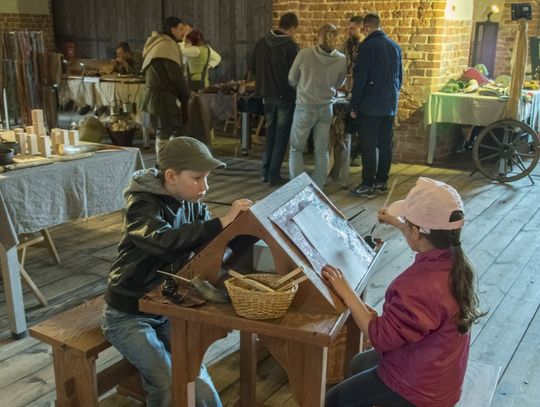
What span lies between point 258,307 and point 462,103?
537cm

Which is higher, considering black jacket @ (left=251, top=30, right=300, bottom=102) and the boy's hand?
black jacket @ (left=251, top=30, right=300, bottom=102)

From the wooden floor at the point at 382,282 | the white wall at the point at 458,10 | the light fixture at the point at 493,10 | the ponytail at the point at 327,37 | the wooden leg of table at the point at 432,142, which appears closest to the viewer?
the wooden floor at the point at 382,282

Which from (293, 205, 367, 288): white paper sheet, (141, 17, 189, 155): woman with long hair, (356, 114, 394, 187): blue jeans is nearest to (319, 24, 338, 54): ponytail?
(356, 114, 394, 187): blue jeans

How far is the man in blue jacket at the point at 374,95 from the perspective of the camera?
503cm

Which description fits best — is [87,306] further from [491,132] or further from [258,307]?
[491,132]

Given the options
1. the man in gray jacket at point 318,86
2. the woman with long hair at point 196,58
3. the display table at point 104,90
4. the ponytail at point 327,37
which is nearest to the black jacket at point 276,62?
the man in gray jacket at point 318,86

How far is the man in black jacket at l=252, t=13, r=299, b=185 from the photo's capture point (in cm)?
536

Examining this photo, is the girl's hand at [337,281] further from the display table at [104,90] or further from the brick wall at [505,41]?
the brick wall at [505,41]

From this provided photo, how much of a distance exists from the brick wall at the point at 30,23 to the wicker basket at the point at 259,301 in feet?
33.3

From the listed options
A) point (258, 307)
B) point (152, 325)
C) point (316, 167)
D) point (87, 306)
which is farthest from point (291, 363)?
point (316, 167)

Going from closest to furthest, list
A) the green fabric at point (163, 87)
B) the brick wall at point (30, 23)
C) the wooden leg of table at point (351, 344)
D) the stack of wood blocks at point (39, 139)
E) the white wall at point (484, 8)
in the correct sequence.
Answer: the wooden leg of table at point (351, 344) < the stack of wood blocks at point (39, 139) < the green fabric at point (163, 87) < the white wall at point (484, 8) < the brick wall at point (30, 23)

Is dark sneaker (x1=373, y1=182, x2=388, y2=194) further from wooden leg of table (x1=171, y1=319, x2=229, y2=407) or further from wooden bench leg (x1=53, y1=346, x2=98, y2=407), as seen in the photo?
wooden leg of table (x1=171, y1=319, x2=229, y2=407)

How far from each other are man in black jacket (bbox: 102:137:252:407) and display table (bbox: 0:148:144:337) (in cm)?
95

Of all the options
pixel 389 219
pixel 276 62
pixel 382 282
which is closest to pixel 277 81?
pixel 276 62
